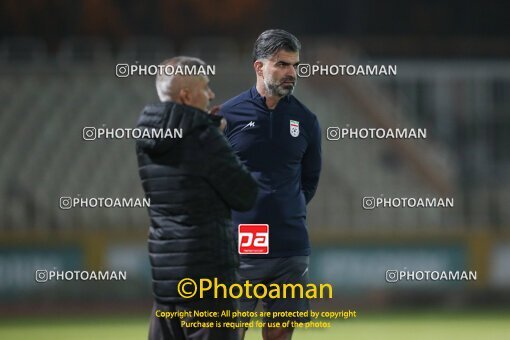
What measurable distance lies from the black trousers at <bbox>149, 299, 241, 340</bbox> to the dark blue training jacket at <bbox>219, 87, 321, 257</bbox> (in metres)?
0.89

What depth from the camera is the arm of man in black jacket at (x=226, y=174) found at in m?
3.12

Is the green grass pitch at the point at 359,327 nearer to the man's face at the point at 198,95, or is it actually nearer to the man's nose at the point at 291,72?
the man's nose at the point at 291,72

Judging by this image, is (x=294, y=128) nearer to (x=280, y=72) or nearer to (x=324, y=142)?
(x=280, y=72)

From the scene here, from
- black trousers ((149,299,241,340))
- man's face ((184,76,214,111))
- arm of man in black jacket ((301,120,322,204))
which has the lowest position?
black trousers ((149,299,241,340))

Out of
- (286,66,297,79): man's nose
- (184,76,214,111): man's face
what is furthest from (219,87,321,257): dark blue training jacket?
(184,76,214,111): man's face

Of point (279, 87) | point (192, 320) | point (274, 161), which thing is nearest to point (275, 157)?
point (274, 161)

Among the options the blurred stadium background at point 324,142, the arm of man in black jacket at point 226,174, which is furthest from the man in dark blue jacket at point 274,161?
the blurred stadium background at point 324,142

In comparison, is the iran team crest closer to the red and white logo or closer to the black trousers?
the red and white logo

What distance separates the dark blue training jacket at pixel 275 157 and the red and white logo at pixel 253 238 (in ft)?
0.07

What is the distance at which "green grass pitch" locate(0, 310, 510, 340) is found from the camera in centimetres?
679

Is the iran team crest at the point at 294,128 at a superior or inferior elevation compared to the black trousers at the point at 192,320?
superior

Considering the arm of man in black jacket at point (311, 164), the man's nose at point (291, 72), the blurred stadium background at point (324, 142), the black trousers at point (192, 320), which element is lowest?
the black trousers at point (192, 320)

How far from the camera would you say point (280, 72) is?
4.07 meters

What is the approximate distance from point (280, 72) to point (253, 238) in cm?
62
